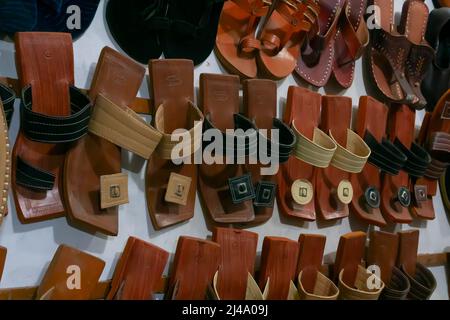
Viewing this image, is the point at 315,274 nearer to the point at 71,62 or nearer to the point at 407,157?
the point at 407,157

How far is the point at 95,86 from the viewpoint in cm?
82

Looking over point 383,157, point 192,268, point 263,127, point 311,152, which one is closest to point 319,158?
point 311,152

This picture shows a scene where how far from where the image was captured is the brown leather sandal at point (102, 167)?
793 mm

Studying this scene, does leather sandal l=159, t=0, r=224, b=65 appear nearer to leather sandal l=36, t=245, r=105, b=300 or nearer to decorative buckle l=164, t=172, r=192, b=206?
decorative buckle l=164, t=172, r=192, b=206

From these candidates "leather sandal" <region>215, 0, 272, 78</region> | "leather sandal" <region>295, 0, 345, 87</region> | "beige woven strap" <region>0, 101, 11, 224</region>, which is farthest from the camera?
"leather sandal" <region>295, 0, 345, 87</region>

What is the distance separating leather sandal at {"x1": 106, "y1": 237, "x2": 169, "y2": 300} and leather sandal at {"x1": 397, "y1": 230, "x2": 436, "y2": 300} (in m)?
0.68

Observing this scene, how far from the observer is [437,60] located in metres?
1.41

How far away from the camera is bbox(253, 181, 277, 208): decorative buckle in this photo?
999 millimetres

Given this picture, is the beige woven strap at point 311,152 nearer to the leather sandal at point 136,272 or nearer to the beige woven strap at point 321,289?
the beige woven strap at point 321,289

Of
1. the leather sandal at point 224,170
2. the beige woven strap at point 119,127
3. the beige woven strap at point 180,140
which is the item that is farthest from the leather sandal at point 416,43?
the beige woven strap at point 119,127

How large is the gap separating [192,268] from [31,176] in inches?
12.9

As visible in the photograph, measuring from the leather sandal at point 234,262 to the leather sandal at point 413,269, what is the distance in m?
0.48

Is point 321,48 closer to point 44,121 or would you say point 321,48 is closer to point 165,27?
point 165,27

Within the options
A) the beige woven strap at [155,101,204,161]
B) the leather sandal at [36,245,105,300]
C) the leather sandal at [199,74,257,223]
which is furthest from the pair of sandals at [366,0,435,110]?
the leather sandal at [36,245,105,300]
